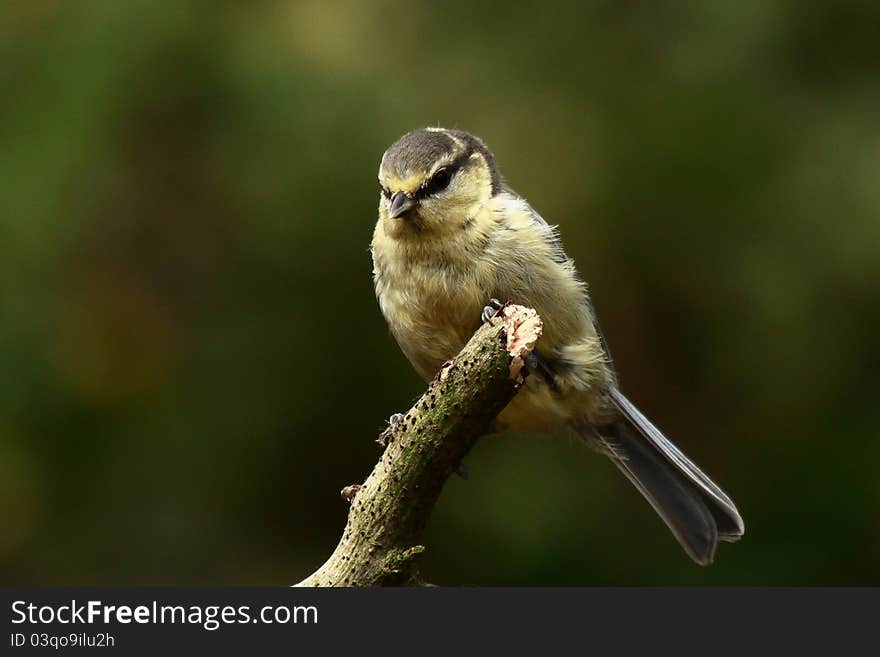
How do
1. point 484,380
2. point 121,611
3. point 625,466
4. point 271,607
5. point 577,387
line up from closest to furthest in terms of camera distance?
point 484,380
point 271,607
point 121,611
point 577,387
point 625,466

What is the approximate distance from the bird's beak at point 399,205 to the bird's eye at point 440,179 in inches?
3.9

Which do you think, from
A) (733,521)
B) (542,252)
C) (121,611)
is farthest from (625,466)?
(121,611)

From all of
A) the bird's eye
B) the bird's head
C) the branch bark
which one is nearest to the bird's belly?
the bird's head

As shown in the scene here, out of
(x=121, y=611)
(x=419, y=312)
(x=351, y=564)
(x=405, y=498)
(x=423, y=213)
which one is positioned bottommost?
(x=121, y=611)

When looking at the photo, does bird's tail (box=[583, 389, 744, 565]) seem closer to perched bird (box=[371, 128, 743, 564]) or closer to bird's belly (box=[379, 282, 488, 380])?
perched bird (box=[371, 128, 743, 564])

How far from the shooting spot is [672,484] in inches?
156

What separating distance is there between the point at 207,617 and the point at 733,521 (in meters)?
1.86

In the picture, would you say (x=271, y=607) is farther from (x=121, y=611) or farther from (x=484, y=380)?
(x=484, y=380)

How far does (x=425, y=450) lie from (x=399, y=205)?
98cm

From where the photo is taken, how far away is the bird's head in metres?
3.42

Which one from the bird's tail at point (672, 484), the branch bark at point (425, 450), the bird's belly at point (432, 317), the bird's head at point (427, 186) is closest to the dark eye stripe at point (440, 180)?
the bird's head at point (427, 186)

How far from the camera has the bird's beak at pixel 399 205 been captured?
132 inches

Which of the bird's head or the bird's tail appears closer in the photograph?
the bird's head

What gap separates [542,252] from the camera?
11.8 feet
